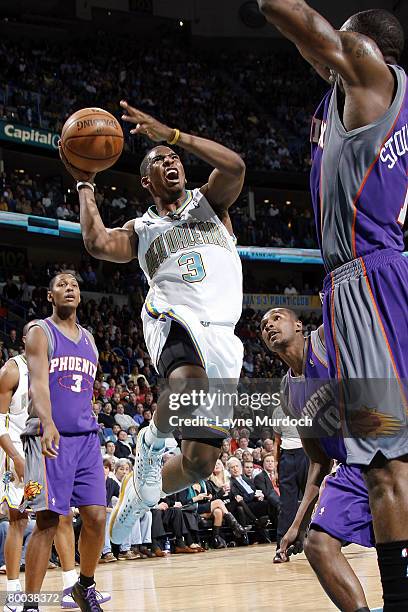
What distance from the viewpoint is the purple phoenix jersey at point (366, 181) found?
2836 mm

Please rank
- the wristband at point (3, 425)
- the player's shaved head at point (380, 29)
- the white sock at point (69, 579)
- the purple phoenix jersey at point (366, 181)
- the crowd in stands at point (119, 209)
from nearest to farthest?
the purple phoenix jersey at point (366, 181)
the player's shaved head at point (380, 29)
the white sock at point (69, 579)
the wristband at point (3, 425)
the crowd in stands at point (119, 209)

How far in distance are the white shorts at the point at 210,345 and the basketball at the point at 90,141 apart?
934 millimetres

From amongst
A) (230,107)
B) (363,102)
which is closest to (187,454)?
(363,102)

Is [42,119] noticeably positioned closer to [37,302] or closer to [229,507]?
[37,302]

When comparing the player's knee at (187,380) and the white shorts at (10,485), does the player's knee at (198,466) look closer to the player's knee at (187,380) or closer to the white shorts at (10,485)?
the player's knee at (187,380)

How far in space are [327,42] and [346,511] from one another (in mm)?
1949

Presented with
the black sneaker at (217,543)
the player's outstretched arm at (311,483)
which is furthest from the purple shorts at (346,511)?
the black sneaker at (217,543)

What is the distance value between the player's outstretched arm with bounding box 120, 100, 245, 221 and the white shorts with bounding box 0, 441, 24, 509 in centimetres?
290

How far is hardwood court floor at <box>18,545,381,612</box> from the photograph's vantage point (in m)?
6.15

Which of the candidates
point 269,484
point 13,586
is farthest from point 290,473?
point 13,586

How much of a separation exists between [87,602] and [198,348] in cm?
172

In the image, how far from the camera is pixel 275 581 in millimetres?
7617

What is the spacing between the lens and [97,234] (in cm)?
516

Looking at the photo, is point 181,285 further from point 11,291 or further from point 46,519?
point 11,291
